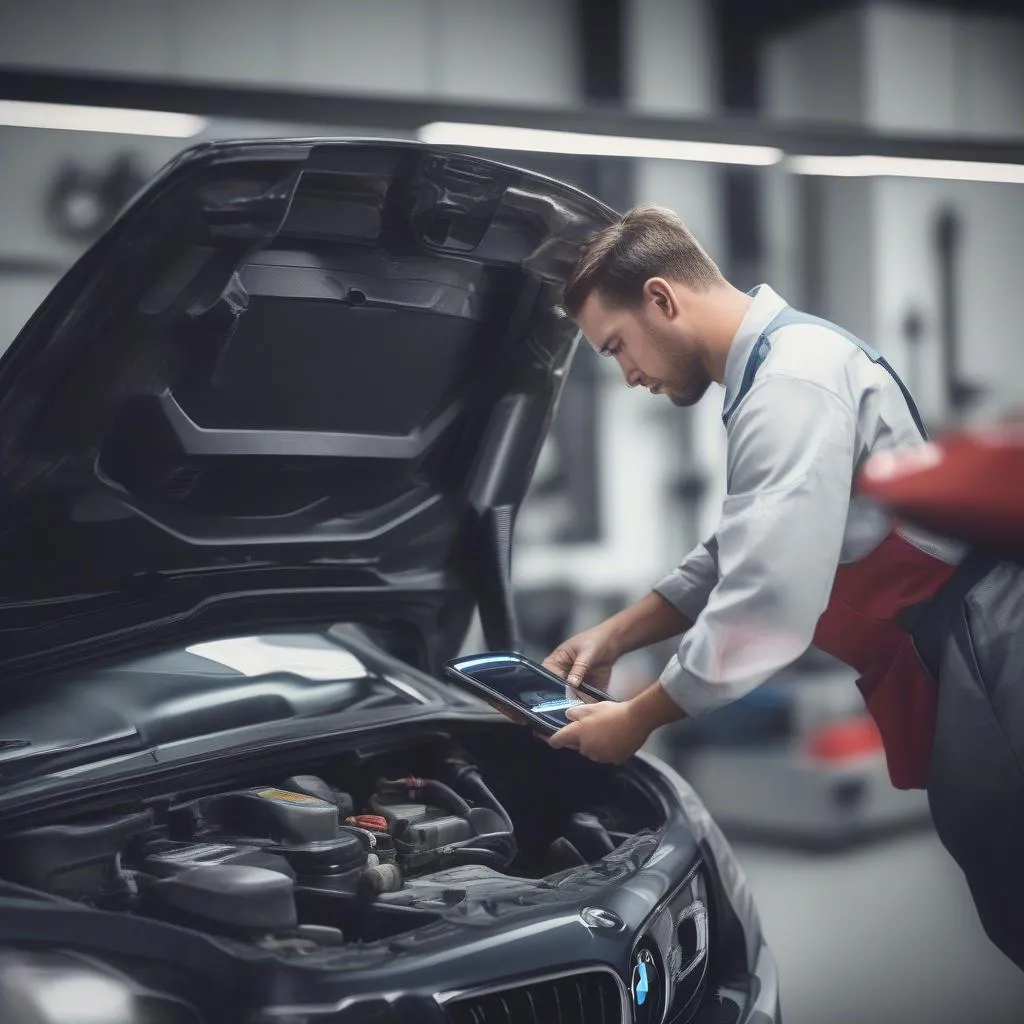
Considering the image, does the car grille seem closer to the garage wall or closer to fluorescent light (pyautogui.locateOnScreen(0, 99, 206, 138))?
the garage wall

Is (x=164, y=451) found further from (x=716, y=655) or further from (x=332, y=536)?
(x=716, y=655)

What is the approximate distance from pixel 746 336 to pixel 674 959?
0.84m

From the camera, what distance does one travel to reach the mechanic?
1.59 metres

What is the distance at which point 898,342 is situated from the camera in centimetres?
604

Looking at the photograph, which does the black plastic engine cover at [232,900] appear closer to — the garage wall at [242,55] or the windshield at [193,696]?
the windshield at [193,696]

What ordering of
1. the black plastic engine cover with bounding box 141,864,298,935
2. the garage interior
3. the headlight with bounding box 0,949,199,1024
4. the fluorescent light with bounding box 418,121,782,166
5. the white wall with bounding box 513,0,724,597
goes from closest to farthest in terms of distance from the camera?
1. the headlight with bounding box 0,949,199,1024
2. the black plastic engine cover with bounding box 141,864,298,935
3. the garage interior
4. the fluorescent light with bounding box 418,121,782,166
5. the white wall with bounding box 513,0,724,597

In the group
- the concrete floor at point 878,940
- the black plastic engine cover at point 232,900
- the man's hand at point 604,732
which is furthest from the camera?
the concrete floor at point 878,940

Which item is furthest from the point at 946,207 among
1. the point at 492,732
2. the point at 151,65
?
the point at 492,732

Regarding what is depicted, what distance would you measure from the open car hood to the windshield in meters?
0.04

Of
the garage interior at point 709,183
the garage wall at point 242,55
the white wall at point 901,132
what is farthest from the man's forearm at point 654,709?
the white wall at point 901,132

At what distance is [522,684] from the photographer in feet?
6.19

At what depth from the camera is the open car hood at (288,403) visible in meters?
1.57

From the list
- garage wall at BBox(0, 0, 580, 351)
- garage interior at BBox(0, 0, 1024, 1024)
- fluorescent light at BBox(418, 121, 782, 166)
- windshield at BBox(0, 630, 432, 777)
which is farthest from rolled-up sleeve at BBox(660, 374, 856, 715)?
garage wall at BBox(0, 0, 580, 351)

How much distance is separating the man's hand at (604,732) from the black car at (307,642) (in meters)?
0.17
